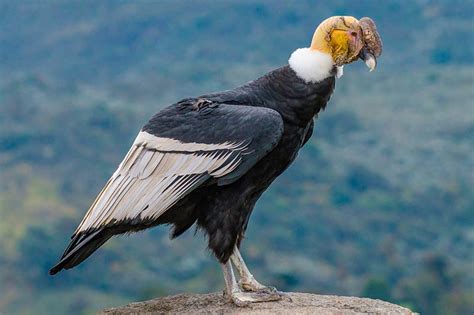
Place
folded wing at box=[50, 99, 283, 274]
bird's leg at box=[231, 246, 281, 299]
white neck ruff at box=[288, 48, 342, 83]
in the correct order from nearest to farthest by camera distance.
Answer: folded wing at box=[50, 99, 283, 274], white neck ruff at box=[288, 48, 342, 83], bird's leg at box=[231, 246, 281, 299]

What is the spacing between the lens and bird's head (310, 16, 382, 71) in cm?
892

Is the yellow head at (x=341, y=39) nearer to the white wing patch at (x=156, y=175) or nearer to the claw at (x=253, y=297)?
the white wing patch at (x=156, y=175)

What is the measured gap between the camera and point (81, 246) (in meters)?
8.85

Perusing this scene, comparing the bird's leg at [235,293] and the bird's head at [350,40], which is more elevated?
the bird's head at [350,40]

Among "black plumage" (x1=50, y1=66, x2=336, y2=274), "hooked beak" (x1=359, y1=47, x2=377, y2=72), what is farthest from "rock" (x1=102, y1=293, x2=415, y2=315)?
"hooked beak" (x1=359, y1=47, x2=377, y2=72)

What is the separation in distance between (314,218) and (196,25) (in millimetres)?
21644

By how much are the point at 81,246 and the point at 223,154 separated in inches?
52.7

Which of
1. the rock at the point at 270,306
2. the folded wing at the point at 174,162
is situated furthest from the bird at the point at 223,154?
the rock at the point at 270,306

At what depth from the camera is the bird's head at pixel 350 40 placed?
8922mm

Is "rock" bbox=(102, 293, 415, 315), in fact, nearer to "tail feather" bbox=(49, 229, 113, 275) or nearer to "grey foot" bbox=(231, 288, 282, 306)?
"grey foot" bbox=(231, 288, 282, 306)

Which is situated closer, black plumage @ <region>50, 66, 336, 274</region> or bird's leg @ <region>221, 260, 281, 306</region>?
black plumage @ <region>50, 66, 336, 274</region>

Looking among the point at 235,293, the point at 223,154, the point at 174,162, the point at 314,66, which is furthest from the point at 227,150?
the point at 235,293

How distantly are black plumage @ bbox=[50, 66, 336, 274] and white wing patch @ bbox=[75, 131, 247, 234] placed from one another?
0.4 inches

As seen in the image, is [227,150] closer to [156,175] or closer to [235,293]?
[156,175]
